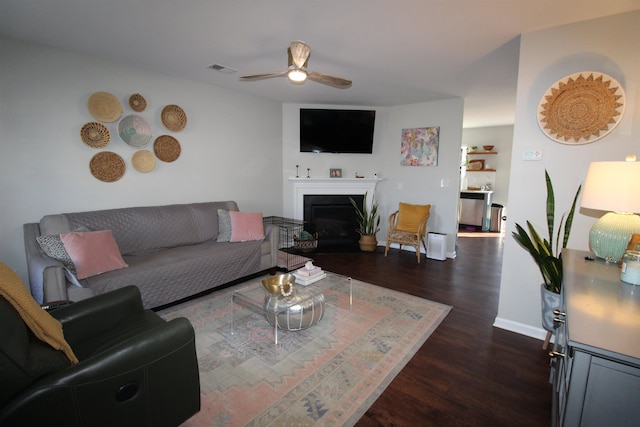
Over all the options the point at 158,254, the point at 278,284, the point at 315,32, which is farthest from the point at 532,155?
the point at 158,254

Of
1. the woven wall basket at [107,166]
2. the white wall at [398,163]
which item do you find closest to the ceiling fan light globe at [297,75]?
the woven wall basket at [107,166]

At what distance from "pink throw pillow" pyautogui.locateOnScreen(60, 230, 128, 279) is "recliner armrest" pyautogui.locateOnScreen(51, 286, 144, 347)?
0.91m

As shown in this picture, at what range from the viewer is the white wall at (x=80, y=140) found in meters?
2.68

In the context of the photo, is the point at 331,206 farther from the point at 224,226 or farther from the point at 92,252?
the point at 92,252

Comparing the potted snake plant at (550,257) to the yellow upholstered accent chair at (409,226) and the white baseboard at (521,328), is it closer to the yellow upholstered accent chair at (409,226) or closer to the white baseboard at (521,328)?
the white baseboard at (521,328)

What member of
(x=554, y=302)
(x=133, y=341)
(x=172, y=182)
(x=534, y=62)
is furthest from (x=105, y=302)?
(x=534, y=62)

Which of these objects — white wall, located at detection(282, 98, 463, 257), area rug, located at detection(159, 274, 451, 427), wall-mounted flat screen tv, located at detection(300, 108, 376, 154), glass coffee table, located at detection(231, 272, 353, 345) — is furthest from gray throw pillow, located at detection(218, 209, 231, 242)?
wall-mounted flat screen tv, located at detection(300, 108, 376, 154)

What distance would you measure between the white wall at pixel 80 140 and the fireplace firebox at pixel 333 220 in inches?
56.0

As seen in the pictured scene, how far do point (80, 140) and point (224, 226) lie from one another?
1.70m

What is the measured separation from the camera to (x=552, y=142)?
237 centimetres

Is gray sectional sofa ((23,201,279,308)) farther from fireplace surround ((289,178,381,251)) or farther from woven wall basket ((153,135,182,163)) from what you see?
fireplace surround ((289,178,381,251))

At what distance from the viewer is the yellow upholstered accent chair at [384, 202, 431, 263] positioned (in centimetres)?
474

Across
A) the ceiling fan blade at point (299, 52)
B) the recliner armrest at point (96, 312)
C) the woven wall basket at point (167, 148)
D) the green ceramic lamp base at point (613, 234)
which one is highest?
the ceiling fan blade at point (299, 52)

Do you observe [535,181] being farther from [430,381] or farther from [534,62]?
[430,381]
